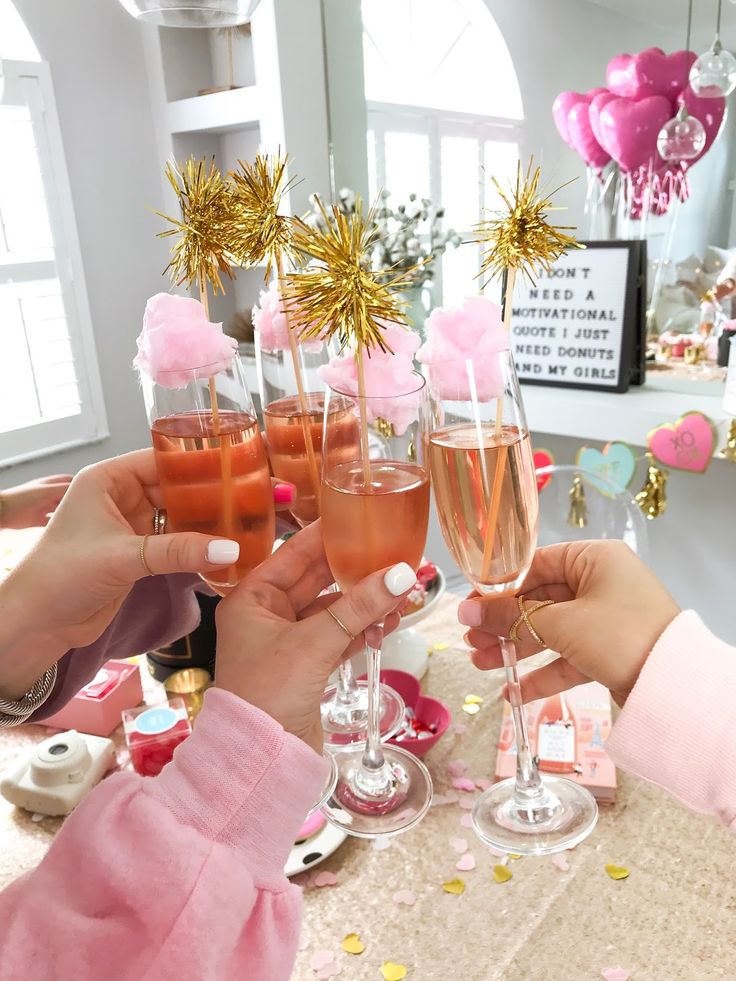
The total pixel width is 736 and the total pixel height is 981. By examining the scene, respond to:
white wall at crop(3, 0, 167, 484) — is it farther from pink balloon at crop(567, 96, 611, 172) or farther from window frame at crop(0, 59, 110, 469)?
pink balloon at crop(567, 96, 611, 172)

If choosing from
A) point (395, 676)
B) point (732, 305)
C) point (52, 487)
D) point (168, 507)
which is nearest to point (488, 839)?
point (395, 676)

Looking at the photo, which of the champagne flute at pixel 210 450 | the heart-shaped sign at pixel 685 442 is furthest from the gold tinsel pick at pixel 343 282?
the heart-shaped sign at pixel 685 442

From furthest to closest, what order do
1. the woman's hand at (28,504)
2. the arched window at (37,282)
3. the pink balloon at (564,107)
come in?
1. the arched window at (37,282)
2. the pink balloon at (564,107)
3. the woman's hand at (28,504)

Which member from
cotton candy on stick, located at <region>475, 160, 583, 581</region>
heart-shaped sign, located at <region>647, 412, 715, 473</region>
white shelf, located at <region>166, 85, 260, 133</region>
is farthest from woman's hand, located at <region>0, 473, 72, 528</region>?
white shelf, located at <region>166, 85, 260, 133</region>

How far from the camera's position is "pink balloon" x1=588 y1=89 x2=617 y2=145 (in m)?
1.69

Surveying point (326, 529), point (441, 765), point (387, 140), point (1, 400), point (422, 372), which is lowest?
point (441, 765)

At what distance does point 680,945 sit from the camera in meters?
0.76

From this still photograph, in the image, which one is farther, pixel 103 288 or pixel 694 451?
pixel 103 288

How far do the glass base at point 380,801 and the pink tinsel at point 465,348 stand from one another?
1.53 ft

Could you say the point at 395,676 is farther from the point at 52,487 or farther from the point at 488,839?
the point at 52,487

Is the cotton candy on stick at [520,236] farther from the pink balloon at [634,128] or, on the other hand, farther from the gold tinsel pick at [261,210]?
the pink balloon at [634,128]

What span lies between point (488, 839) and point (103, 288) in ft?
8.41

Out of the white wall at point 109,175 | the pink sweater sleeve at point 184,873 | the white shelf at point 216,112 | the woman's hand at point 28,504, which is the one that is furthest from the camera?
the white wall at point 109,175

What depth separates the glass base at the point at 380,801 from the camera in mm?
814
